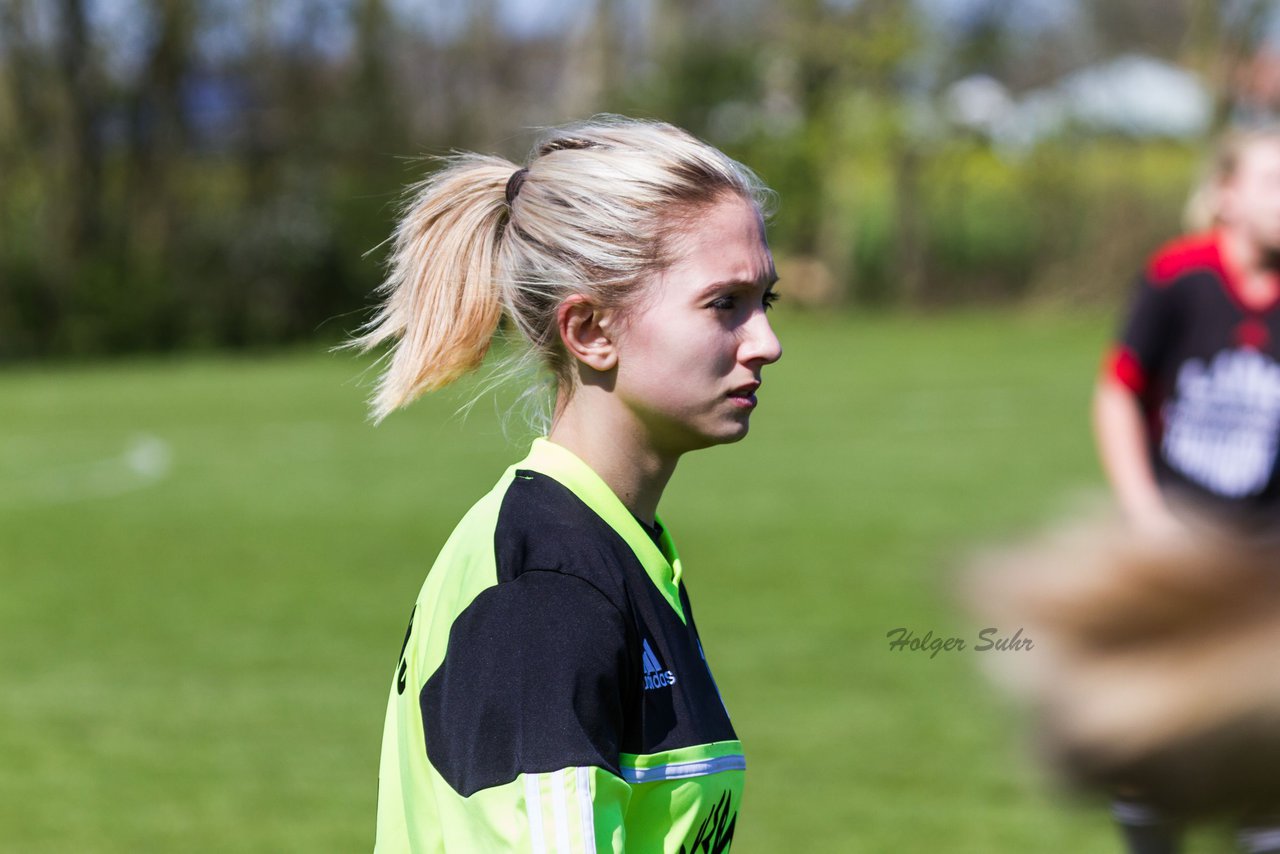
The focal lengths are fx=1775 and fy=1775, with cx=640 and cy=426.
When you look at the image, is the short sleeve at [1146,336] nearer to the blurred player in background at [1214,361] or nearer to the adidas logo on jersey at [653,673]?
the blurred player in background at [1214,361]

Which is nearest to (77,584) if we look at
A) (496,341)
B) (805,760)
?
(805,760)

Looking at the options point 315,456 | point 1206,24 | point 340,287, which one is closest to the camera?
point 315,456

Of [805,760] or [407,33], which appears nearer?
[805,760]

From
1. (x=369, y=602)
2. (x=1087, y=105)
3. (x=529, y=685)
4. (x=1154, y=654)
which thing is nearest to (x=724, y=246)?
(x=529, y=685)

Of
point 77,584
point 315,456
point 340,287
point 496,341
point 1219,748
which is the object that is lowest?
point 340,287

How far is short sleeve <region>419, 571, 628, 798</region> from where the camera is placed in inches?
75.5

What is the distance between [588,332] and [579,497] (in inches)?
10.4

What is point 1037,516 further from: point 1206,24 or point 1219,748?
point 1206,24

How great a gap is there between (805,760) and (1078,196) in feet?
91.5

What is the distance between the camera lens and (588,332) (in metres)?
2.37

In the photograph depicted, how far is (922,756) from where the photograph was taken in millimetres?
6629

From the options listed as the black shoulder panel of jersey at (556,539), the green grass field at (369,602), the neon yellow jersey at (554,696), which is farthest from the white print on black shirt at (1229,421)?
the black shoulder panel of jersey at (556,539)

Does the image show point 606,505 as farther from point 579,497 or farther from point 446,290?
point 446,290

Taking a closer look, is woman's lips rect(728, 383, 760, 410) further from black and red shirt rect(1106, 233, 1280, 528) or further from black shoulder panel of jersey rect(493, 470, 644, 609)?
black and red shirt rect(1106, 233, 1280, 528)
